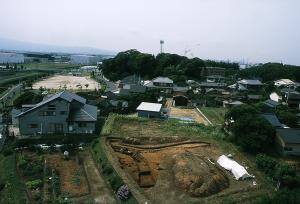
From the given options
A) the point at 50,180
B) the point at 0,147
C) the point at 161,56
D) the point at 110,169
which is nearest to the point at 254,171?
the point at 110,169

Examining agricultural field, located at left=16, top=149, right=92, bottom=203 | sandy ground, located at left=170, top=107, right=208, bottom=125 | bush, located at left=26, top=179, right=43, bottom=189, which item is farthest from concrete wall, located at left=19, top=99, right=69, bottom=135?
sandy ground, located at left=170, top=107, right=208, bottom=125

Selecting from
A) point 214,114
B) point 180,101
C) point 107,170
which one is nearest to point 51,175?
point 107,170

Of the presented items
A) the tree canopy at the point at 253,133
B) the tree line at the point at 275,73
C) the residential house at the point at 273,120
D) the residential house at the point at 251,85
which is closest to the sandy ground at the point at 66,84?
the residential house at the point at 251,85

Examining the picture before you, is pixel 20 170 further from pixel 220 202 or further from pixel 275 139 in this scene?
pixel 275 139

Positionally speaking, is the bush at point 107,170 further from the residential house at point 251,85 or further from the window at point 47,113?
the residential house at point 251,85

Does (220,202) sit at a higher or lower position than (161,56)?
lower

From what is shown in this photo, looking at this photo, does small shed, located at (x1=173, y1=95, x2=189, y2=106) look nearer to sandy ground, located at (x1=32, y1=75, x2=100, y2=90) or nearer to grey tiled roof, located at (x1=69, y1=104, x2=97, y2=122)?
grey tiled roof, located at (x1=69, y1=104, x2=97, y2=122)
